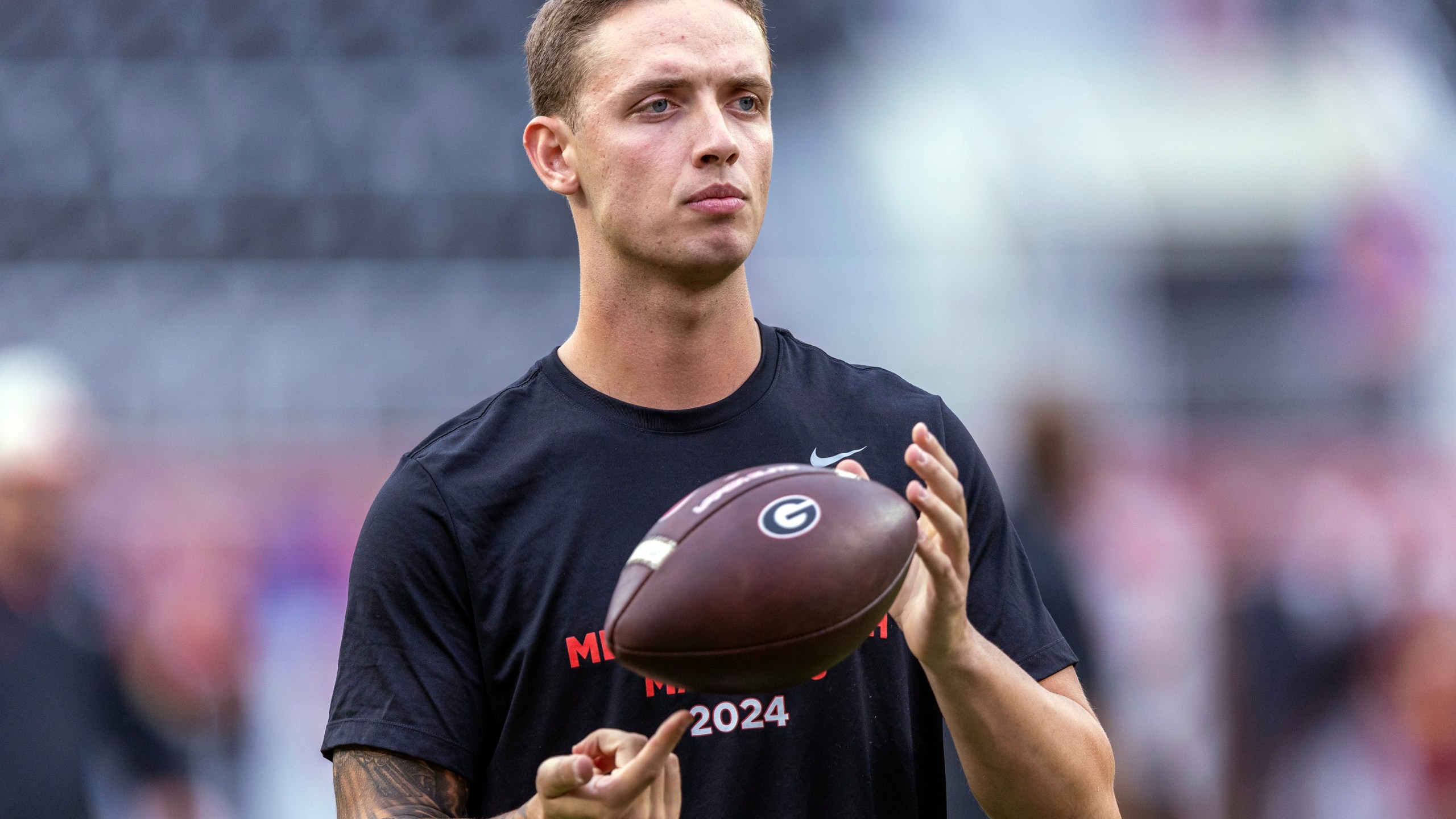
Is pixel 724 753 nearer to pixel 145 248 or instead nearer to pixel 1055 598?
pixel 1055 598

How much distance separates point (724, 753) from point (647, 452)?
0.42 meters

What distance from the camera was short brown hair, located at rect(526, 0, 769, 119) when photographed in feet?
6.91

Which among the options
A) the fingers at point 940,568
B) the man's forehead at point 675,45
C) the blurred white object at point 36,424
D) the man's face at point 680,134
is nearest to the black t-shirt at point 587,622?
the man's face at point 680,134

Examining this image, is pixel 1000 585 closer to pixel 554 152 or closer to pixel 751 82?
pixel 751 82

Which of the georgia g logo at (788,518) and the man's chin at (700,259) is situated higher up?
the man's chin at (700,259)

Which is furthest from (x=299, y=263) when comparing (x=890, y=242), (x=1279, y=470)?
(x=1279, y=470)

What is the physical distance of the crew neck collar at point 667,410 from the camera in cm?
204

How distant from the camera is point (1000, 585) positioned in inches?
80.3

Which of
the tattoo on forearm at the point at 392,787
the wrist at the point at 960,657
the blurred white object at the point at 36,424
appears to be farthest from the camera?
the blurred white object at the point at 36,424

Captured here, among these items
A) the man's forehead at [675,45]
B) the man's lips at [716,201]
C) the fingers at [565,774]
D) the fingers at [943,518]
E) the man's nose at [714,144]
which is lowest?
the fingers at [565,774]

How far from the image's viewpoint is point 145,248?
8.15m

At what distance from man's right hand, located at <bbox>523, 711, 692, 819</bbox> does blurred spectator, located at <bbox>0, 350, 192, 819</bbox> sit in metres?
2.56

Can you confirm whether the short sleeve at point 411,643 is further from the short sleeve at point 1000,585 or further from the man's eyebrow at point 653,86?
the short sleeve at point 1000,585

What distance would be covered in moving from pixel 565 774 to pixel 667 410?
2.18 feet
